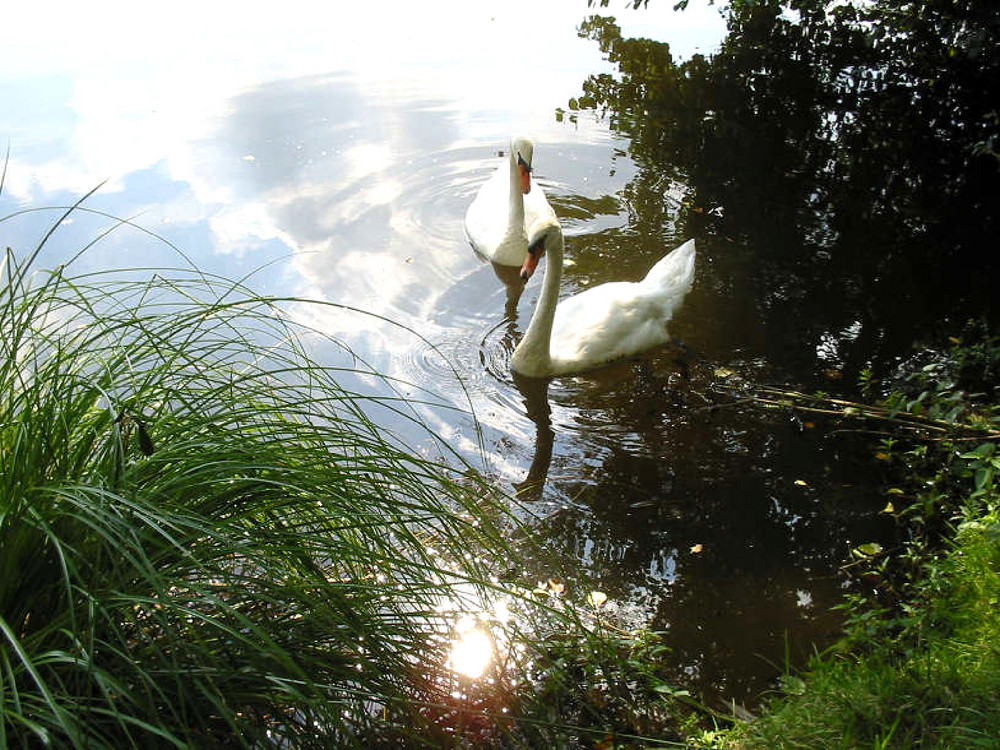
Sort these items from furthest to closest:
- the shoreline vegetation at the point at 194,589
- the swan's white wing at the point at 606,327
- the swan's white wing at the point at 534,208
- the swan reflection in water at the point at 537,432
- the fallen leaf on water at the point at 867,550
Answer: the swan's white wing at the point at 534,208 → the swan's white wing at the point at 606,327 → the swan reflection in water at the point at 537,432 → the fallen leaf on water at the point at 867,550 → the shoreline vegetation at the point at 194,589

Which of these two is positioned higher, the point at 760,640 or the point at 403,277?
the point at 403,277

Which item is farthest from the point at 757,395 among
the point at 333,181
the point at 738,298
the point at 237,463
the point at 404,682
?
the point at 333,181

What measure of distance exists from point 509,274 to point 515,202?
0.59 meters

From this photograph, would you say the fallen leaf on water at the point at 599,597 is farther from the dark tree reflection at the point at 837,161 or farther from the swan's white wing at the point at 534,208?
the swan's white wing at the point at 534,208

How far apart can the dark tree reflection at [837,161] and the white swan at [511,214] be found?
3.25ft

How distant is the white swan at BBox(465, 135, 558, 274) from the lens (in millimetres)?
6629

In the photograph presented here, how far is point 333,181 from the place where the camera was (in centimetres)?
793

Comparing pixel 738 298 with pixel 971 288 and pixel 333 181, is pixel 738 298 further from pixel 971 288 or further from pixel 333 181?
pixel 333 181

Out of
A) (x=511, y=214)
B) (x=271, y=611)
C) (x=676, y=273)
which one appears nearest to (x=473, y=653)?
(x=271, y=611)

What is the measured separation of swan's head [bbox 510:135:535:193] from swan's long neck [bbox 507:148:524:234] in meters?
0.02

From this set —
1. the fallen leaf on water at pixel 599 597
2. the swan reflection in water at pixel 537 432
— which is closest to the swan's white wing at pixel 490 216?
the swan reflection in water at pixel 537 432

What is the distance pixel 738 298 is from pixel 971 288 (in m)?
1.66

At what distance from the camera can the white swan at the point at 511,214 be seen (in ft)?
21.7

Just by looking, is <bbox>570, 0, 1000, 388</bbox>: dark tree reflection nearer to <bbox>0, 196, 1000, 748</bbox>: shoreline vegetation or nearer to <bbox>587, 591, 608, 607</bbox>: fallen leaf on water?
<bbox>587, 591, 608, 607</bbox>: fallen leaf on water
